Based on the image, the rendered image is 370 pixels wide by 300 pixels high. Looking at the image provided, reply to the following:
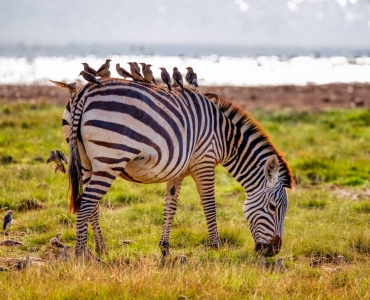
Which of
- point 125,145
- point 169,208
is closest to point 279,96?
point 169,208

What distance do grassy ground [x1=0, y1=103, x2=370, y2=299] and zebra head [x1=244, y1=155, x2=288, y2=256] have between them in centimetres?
21

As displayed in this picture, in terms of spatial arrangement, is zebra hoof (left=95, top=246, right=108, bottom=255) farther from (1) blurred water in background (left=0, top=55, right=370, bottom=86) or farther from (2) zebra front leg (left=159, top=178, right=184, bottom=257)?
(1) blurred water in background (left=0, top=55, right=370, bottom=86)

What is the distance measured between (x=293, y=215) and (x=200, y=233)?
2.12 meters

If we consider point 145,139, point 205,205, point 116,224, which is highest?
point 145,139

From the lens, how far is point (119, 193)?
10586mm

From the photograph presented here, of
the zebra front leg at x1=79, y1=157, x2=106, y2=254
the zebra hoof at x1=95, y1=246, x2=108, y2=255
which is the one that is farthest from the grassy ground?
the zebra front leg at x1=79, y1=157, x2=106, y2=254

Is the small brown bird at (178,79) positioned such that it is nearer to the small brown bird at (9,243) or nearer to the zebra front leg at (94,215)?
the zebra front leg at (94,215)

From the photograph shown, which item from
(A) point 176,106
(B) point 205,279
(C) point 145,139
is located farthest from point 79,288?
(A) point 176,106

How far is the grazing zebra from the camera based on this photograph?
6.63 meters

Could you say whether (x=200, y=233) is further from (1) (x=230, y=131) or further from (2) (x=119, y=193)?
(2) (x=119, y=193)

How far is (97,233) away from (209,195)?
1.50 meters

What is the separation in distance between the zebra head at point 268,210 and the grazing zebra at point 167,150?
12 millimetres

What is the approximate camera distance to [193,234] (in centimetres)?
846

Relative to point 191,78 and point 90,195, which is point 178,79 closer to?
point 191,78
